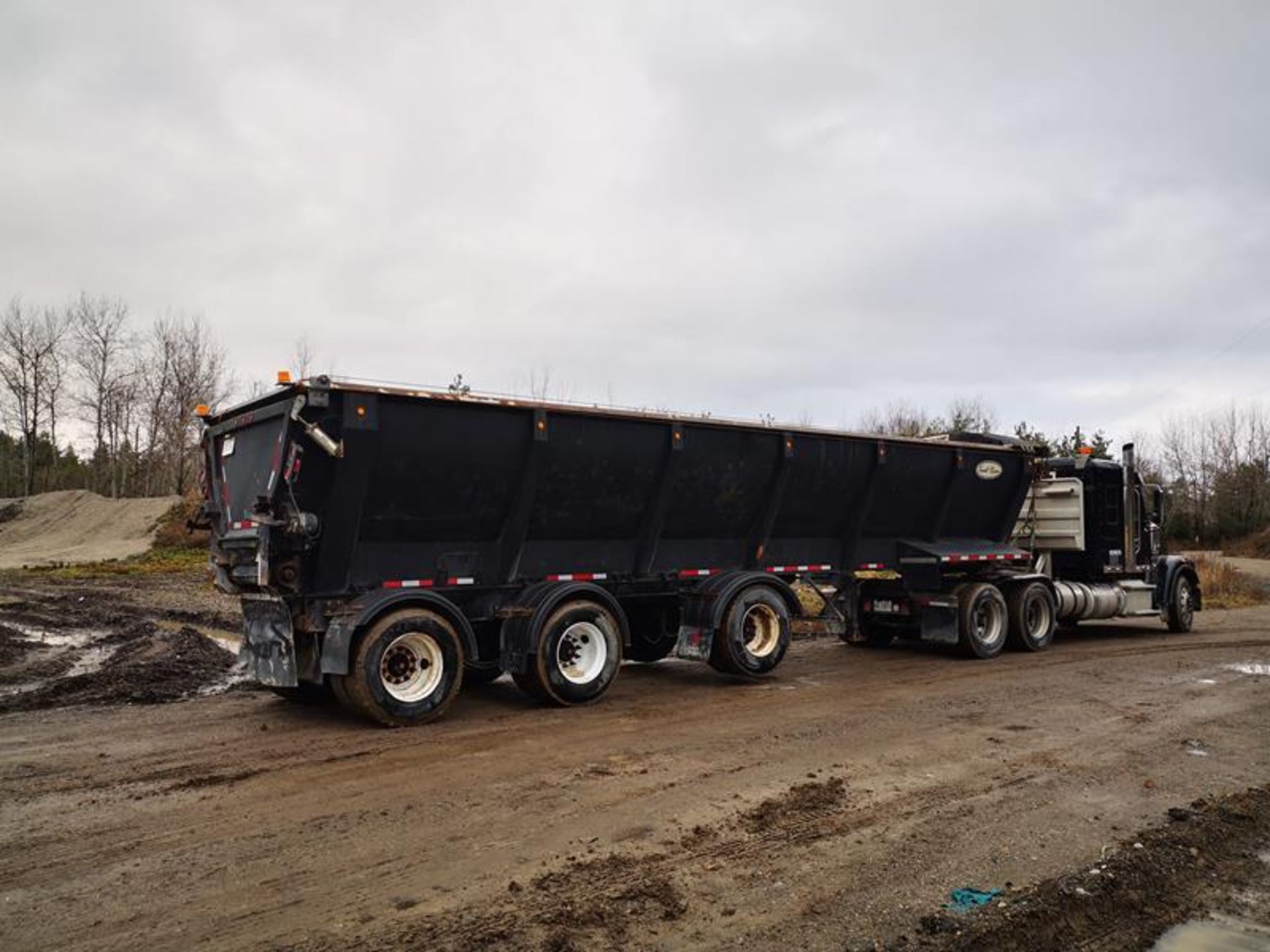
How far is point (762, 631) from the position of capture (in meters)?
10.6

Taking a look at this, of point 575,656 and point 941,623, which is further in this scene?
point 941,623

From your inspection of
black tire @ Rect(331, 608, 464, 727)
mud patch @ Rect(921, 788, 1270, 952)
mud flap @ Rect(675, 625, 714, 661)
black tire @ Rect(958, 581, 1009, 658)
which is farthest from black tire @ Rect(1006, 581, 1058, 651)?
black tire @ Rect(331, 608, 464, 727)

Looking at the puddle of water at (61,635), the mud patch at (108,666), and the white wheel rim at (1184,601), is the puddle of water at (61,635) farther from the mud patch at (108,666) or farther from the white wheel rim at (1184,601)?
the white wheel rim at (1184,601)

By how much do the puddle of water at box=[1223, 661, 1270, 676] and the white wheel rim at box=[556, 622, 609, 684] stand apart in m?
8.26

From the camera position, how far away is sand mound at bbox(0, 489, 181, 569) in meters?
33.1

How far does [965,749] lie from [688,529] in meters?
4.27

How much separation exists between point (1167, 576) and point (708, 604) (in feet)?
35.7

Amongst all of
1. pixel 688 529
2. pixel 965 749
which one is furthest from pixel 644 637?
pixel 965 749

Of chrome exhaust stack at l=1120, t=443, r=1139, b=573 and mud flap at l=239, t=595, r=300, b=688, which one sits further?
chrome exhaust stack at l=1120, t=443, r=1139, b=573

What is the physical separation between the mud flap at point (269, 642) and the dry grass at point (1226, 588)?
2417 centimetres

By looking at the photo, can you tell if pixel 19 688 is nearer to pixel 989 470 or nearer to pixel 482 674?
pixel 482 674

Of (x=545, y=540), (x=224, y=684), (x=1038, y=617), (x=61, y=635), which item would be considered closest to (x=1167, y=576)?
(x=1038, y=617)

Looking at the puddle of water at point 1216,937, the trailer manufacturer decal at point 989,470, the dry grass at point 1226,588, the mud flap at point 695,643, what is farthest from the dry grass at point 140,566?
the dry grass at point 1226,588

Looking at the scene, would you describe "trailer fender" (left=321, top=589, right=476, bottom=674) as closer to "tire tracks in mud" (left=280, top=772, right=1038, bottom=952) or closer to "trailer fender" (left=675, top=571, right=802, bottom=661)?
"trailer fender" (left=675, top=571, right=802, bottom=661)
